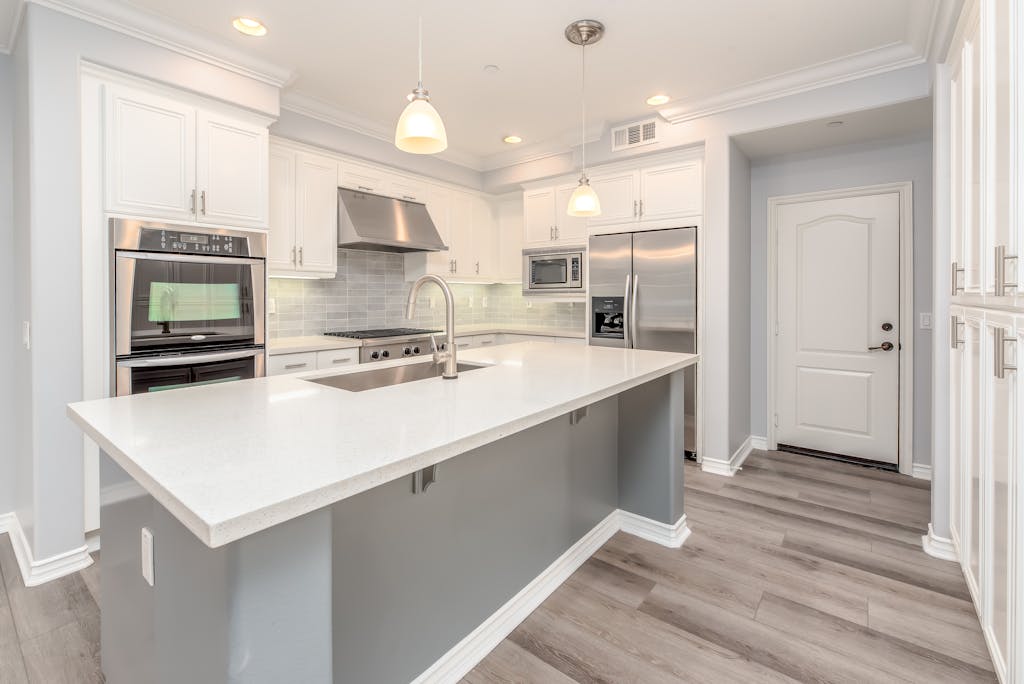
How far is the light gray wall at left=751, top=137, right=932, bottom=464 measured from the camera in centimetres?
355

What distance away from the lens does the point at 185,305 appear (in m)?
2.71

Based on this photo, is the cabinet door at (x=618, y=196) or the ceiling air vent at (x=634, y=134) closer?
the ceiling air vent at (x=634, y=134)

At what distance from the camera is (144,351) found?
2572mm

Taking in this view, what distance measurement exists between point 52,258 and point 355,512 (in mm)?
2064

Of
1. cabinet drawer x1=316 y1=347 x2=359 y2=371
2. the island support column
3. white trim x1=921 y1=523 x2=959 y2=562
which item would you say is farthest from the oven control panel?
white trim x1=921 y1=523 x2=959 y2=562

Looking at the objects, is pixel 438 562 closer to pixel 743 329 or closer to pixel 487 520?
pixel 487 520

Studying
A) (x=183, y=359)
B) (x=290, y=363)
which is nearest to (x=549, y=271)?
(x=290, y=363)

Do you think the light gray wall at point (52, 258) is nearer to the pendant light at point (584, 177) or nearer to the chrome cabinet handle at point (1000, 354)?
the pendant light at point (584, 177)

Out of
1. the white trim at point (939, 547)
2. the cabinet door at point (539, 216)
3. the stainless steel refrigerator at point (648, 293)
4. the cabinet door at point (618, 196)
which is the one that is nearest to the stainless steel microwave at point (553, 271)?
the cabinet door at point (539, 216)

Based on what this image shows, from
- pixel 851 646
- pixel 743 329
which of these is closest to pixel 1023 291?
pixel 851 646

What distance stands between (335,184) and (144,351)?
192 centimetres

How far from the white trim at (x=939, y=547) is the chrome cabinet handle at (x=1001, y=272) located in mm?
1569

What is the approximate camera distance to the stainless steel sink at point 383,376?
206cm

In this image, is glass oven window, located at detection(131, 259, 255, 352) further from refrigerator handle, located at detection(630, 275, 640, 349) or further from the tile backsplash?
refrigerator handle, located at detection(630, 275, 640, 349)
